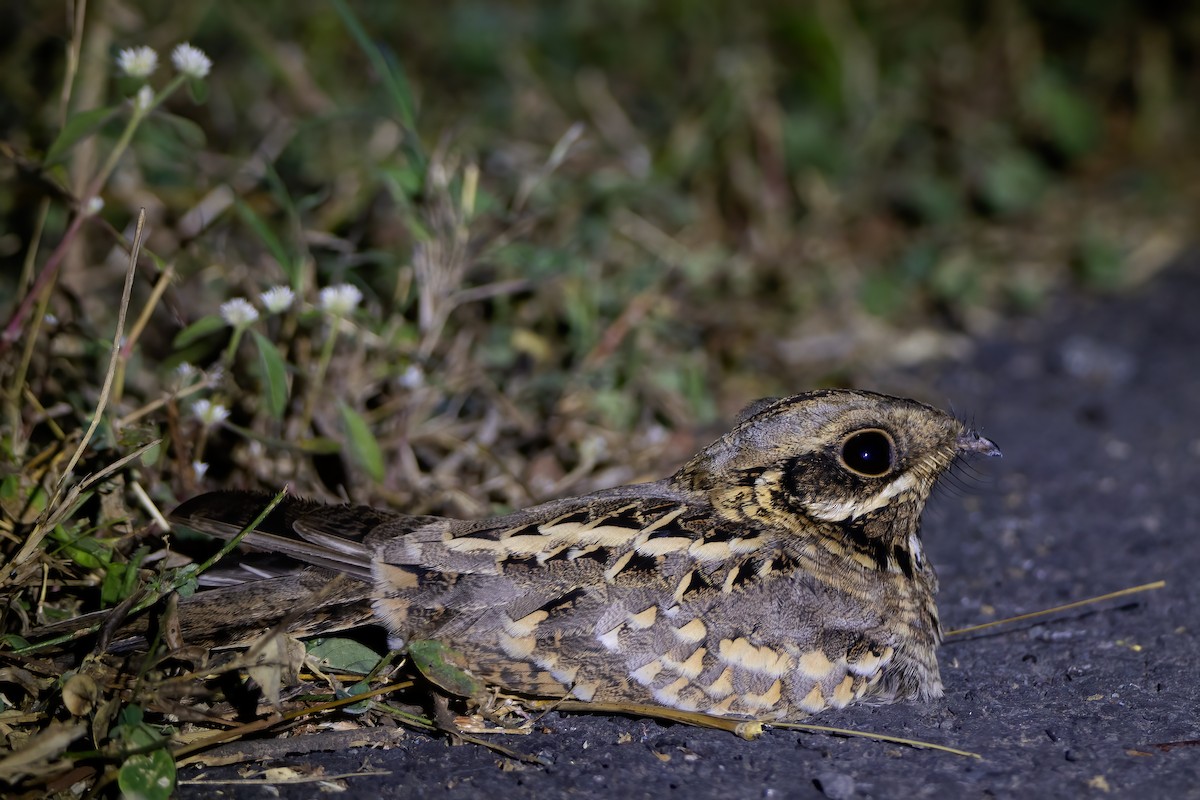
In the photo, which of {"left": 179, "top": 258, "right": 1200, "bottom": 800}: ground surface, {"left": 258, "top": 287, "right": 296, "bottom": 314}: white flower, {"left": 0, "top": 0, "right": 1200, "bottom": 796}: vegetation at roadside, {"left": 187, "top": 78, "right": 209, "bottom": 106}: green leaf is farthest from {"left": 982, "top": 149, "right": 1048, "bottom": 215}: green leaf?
{"left": 187, "top": 78, "right": 209, "bottom": 106}: green leaf

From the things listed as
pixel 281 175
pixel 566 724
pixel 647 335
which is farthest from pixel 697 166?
pixel 566 724

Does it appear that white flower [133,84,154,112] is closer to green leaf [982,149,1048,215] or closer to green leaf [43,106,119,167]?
green leaf [43,106,119,167]

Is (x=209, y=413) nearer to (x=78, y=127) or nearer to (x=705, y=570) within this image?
(x=78, y=127)

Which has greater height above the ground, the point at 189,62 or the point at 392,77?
the point at 392,77

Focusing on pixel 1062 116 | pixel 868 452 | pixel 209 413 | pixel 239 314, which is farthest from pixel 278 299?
pixel 1062 116

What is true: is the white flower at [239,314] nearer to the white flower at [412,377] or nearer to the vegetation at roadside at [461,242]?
→ the vegetation at roadside at [461,242]

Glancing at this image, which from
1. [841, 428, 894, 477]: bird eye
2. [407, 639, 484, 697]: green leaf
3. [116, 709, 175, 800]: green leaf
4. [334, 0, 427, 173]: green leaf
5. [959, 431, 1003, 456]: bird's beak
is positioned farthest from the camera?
[334, 0, 427, 173]: green leaf
